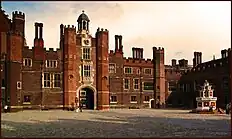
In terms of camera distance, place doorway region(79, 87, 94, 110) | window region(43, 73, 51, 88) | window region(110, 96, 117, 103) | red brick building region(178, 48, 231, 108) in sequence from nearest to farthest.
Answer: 1. window region(43, 73, 51, 88)
2. doorway region(79, 87, 94, 110)
3. red brick building region(178, 48, 231, 108)
4. window region(110, 96, 117, 103)

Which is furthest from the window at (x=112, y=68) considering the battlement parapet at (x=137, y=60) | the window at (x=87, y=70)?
the window at (x=87, y=70)

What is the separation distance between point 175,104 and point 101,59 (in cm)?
1641

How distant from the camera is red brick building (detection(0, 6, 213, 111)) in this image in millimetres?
41812

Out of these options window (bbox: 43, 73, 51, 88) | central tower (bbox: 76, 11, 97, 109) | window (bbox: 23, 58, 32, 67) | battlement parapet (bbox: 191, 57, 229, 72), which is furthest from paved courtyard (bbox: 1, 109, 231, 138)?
battlement parapet (bbox: 191, 57, 229, 72)

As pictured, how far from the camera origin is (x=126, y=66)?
5356cm

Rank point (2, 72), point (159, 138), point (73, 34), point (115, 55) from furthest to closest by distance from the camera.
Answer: point (115, 55) < point (73, 34) < point (2, 72) < point (159, 138)

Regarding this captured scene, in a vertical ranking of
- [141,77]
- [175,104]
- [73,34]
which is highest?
[73,34]

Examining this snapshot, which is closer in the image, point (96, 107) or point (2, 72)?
point (2, 72)

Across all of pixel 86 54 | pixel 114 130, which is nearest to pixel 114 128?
pixel 114 130

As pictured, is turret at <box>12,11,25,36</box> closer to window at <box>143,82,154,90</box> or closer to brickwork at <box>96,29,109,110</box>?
brickwork at <box>96,29,109,110</box>

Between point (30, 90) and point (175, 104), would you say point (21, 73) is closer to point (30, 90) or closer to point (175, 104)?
point (30, 90)

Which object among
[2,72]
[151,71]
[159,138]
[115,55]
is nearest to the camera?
[159,138]

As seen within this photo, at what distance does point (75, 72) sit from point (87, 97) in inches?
191

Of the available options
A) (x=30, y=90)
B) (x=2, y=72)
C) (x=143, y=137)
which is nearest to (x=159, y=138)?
(x=143, y=137)
